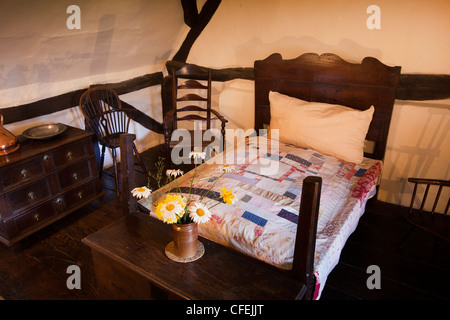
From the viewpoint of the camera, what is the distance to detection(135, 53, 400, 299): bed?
1.57m

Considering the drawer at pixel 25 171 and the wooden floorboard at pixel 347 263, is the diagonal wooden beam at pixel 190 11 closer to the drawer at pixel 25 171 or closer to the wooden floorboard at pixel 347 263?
the drawer at pixel 25 171

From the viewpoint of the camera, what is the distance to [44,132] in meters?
2.45

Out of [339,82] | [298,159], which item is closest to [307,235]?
[298,159]

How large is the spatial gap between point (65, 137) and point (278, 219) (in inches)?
67.8

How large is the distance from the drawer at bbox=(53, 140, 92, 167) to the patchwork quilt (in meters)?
0.85

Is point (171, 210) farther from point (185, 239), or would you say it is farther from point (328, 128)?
point (328, 128)

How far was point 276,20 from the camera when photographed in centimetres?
286

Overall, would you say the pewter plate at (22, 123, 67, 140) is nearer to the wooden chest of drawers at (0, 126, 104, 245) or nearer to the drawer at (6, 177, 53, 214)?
the wooden chest of drawers at (0, 126, 104, 245)

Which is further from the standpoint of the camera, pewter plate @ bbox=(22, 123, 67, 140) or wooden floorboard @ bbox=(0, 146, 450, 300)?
pewter plate @ bbox=(22, 123, 67, 140)

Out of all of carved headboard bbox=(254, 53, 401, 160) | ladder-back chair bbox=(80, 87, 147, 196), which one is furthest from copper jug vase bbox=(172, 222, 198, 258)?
carved headboard bbox=(254, 53, 401, 160)

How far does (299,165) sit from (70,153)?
5.51ft

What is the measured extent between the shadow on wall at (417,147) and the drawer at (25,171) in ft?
8.65
